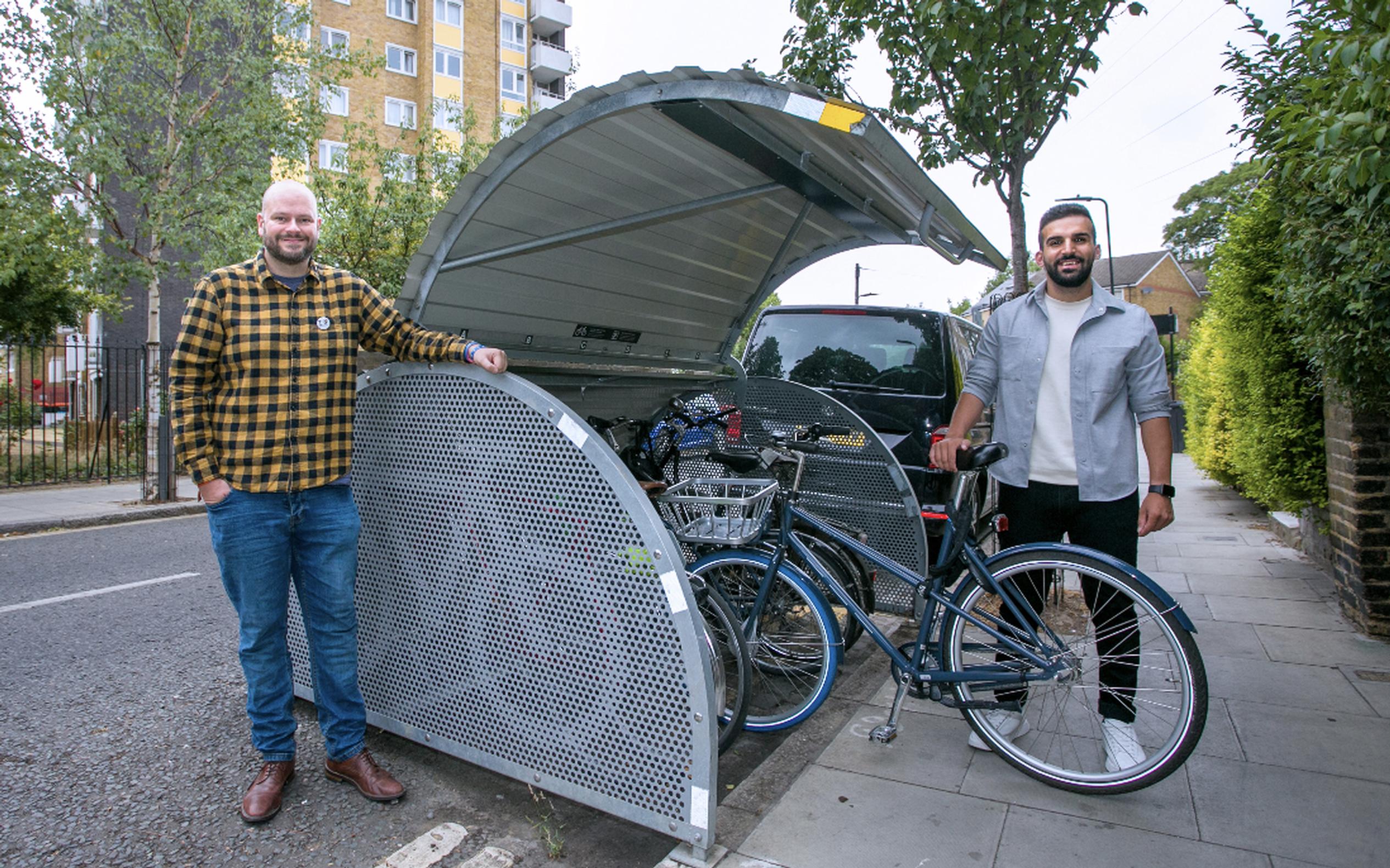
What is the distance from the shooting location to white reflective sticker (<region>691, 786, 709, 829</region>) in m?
2.57

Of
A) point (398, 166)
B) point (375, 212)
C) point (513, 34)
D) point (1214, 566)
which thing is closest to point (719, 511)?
point (1214, 566)

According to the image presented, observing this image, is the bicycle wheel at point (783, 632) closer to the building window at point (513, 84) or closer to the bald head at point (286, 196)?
the bald head at point (286, 196)

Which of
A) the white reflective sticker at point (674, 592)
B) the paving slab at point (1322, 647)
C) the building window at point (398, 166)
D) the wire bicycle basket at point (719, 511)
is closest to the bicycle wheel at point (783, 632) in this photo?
the wire bicycle basket at point (719, 511)

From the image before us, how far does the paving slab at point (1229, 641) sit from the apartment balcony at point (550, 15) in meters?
41.1

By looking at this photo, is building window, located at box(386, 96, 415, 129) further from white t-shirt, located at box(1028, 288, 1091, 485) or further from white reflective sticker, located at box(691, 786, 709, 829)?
white reflective sticker, located at box(691, 786, 709, 829)

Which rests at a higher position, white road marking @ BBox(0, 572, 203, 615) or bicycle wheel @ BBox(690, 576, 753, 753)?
bicycle wheel @ BBox(690, 576, 753, 753)

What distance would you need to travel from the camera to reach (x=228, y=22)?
11.6 meters

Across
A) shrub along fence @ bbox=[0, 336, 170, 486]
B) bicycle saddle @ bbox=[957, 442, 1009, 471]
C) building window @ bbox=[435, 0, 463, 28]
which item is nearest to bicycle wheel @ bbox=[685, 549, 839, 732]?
bicycle saddle @ bbox=[957, 442, 1009, 471]

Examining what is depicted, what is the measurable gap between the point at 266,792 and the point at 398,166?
1286cm

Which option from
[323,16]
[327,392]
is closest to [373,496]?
[327,392]

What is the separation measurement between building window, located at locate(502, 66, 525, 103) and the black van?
1386 inches

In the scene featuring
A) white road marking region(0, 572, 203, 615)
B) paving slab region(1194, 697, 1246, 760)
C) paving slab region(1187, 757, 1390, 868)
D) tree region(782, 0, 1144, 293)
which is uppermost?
tree region(782, 0, 1144, 293)

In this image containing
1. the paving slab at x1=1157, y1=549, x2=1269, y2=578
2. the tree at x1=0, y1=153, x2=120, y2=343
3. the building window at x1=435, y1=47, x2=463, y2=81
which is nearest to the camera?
the paving slab at x1=1157, y1=549, x2=1269, y2=578

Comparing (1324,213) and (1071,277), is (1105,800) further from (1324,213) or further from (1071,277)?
(1324,213)
